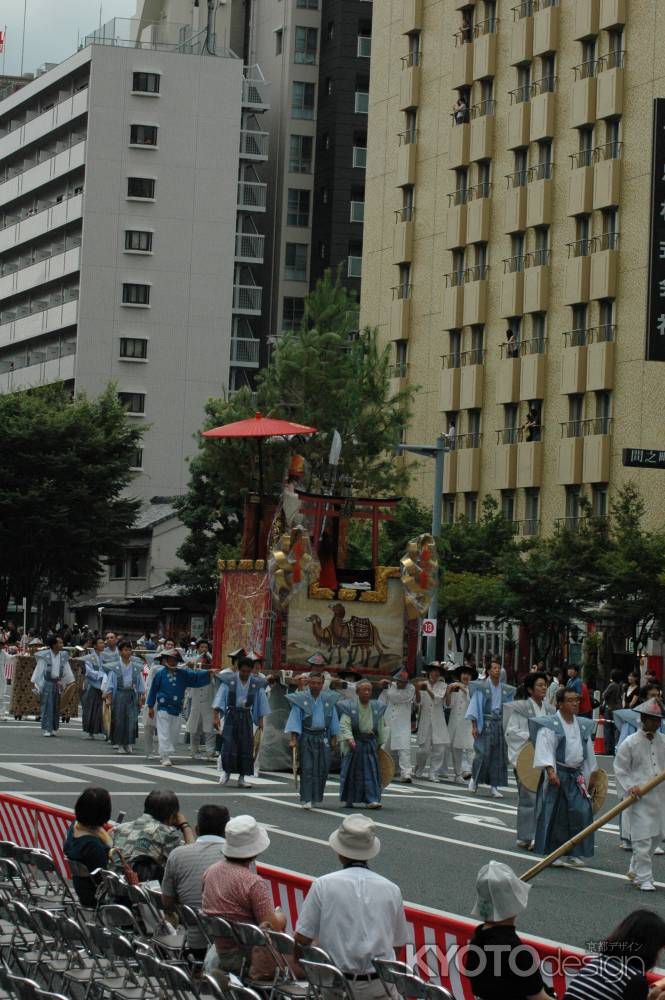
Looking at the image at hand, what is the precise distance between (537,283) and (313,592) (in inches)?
1015

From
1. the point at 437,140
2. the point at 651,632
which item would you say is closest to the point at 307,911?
the point at 651,632

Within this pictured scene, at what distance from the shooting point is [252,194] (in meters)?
79.5

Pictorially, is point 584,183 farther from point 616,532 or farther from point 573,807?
point 573,807

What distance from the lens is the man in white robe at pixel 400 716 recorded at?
84.8 feet

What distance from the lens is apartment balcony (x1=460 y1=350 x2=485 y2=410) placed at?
185 feet

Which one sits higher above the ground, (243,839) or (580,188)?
(580,188)

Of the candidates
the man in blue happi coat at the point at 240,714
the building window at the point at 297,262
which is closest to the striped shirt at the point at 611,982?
the man in blue happi coat at the point at 240,714

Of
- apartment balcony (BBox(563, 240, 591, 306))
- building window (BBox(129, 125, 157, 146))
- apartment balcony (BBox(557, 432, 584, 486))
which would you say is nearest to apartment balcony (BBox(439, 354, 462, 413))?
apartment balcony (BBox(557, 432, 584, 486))

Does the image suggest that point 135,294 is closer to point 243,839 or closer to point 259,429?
point 259,429

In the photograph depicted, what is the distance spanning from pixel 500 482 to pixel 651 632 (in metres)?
14.3

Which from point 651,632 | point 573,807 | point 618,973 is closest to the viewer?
point 618,973

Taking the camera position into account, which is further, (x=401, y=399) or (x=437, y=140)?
(x=437, y=140)

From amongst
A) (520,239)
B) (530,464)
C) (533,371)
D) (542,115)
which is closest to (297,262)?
(520,239)

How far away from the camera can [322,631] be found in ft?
97.3
